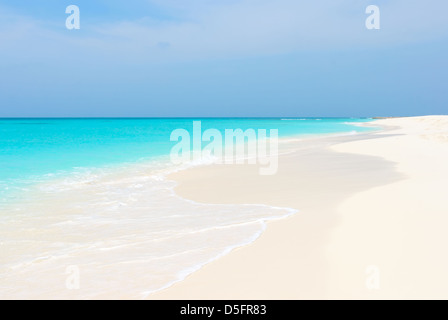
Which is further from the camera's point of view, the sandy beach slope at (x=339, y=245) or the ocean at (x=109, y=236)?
the ocean at (x=109, y=236)

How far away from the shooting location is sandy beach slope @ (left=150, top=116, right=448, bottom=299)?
3.48 m

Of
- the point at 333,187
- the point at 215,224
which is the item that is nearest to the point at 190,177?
the point at 333,187

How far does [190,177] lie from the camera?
36.5ft

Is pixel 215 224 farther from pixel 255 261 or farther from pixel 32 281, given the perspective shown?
pixel 32 281

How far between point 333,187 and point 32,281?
638 centimetres

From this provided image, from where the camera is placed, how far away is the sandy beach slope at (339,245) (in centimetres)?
348

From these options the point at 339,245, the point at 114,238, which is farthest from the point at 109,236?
the point at 339,245

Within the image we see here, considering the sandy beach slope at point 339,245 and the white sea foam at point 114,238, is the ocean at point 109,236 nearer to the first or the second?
the white sea foam at point 114,238

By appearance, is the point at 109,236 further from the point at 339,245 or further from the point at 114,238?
the point at 339,245

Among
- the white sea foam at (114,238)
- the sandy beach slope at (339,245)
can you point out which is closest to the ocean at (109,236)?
the white sea foam at (114,238)

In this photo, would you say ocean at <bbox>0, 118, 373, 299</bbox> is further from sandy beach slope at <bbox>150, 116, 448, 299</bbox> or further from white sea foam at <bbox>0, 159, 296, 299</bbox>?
sandy beach slope at <bbox>150, 116, 448, 299</bbox>

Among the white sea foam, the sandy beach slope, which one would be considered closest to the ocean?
the white sea foam

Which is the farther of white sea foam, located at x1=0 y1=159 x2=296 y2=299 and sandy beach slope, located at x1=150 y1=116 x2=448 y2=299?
white sea foam, located at x1=0 y1=159 x2=296 y2=299

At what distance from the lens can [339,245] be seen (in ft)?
14.9
